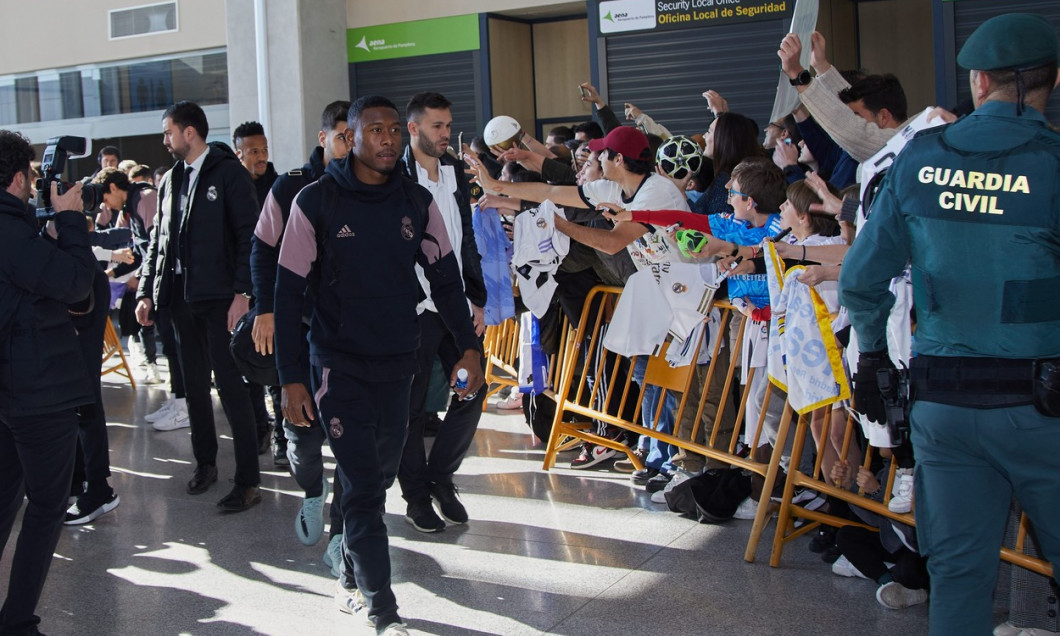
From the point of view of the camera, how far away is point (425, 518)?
222 inches

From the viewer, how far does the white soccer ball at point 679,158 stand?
20.9 ft

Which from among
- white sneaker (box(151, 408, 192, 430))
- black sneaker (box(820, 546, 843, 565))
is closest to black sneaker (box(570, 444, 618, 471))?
black sneaker (box(820, 546, 843, 565))

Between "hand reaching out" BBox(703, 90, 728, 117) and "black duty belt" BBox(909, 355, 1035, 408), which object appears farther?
"hand reaching out" BBox(703, 90, 728, 117)

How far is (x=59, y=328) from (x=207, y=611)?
1366 mm

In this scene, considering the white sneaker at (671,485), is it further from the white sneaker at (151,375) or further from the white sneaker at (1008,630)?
the white sneaker at (151,375)

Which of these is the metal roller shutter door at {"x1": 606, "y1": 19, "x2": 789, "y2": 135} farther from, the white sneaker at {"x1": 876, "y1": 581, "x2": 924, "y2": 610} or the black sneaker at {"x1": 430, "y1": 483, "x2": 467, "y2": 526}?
the white sneaker at {"x1": 876, "y1": 581, "x2": 924, "y2": 610}

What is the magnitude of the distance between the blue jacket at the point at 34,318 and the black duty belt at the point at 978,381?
315 centimetres

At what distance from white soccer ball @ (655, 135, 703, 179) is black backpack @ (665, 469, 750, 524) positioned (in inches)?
71.2

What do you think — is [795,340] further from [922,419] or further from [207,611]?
[207,611]

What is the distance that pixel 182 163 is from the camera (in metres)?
6.49

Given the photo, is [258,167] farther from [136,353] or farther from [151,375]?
[136,353]

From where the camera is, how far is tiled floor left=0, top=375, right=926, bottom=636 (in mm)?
4391

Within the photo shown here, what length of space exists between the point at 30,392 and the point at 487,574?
2111mm

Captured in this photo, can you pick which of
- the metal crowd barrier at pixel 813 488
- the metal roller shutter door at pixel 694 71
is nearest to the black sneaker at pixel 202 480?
the metal crowd barrier at pixel 813 488
